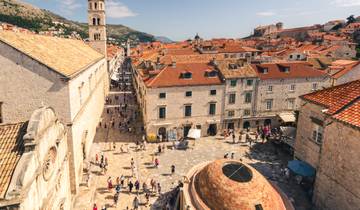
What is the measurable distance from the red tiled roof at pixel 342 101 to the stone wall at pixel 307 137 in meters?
0.84

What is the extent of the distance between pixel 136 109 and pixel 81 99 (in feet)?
86.5

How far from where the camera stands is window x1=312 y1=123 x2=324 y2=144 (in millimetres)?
24314

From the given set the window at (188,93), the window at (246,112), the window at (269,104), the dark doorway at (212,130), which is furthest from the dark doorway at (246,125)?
the window at (188,93)

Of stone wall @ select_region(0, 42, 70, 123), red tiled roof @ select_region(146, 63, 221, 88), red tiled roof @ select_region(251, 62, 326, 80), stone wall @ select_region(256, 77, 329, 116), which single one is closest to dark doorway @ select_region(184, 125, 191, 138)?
red tiled roof @ select_region(146, 63, 221, 88)

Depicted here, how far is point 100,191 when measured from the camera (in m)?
25.8

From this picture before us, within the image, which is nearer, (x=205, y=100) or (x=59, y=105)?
(x=59, y=105)

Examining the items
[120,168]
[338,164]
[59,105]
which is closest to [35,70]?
[59,105]

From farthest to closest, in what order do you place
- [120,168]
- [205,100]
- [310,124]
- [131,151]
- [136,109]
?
1. [136,109]
2. [205,100]
3. [131,151]
4. [120,168]
5. [310,124]

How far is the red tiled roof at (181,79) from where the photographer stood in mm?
37344

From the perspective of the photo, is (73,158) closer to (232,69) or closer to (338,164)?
(338,164)

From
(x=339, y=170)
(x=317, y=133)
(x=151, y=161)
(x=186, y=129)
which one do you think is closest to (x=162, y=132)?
(x=186, y=129)

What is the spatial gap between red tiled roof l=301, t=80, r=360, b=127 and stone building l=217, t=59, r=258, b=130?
14.4 metres

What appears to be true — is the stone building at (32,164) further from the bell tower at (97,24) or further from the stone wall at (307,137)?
the bell tower at (97,24)

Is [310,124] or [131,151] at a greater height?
[310,124]
